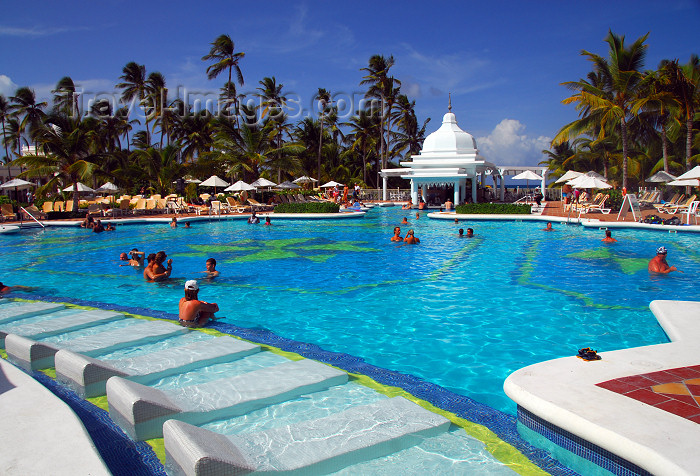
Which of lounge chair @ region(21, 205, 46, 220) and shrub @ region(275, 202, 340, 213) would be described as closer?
lounge chair @ region(21, 205, 46, 220)

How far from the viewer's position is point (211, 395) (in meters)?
4.54

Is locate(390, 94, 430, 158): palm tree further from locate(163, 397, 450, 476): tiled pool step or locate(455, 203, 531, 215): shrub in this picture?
locate(163, 397, 450, 476): tiled pool step

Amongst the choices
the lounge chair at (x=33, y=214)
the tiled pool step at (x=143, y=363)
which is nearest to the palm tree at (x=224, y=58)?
the lounge chair at (x=33, y=214)

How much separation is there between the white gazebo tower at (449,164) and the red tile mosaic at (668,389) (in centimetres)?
2575

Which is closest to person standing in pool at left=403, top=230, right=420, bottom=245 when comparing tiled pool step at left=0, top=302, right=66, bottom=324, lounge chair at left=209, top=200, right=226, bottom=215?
tiled pool step at left=0, top=302, right=66, bottom=324

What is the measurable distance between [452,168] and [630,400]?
28572mm

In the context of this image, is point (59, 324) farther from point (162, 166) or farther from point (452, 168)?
point (162, 166)

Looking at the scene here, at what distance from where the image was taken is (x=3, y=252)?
16.4 metres

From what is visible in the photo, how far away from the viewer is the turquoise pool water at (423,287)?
6742 millimetres

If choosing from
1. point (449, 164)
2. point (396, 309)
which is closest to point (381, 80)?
point (449, 164)

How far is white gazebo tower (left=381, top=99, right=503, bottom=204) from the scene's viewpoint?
30.0 meters

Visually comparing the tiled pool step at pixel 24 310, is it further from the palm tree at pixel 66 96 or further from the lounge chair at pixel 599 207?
the palm tree at pixel 66 96

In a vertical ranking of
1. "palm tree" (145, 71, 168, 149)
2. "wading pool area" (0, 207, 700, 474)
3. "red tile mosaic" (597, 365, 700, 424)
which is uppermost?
"palm tree" (145, 71, 168, 149)

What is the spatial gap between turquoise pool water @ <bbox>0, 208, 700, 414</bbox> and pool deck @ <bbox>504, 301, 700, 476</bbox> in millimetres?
1012
